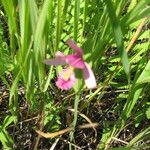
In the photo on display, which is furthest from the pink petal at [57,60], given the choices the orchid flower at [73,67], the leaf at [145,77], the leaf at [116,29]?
the leaf at [145,77]

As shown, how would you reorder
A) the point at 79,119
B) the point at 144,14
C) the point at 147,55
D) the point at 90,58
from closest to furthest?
the point at 144,14, the point at 90,58, the point at 147,55, the point at 79,119

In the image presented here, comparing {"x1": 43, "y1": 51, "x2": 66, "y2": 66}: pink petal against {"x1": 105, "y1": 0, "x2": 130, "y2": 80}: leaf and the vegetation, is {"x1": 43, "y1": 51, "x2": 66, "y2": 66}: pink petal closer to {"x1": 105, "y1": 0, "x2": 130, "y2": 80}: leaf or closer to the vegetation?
the vegetation

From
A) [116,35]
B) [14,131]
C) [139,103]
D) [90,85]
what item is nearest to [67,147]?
[14,131]

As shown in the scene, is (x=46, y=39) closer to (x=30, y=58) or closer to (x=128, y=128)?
(x=30, y=58)

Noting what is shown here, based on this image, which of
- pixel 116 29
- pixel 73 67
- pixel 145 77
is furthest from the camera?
pixel 145 77

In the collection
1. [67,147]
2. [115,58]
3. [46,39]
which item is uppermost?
[46,39]

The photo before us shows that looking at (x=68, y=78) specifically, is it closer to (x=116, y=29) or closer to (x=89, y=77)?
(x=89, y=77)

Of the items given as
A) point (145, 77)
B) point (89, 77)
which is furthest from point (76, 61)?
point (145, 77)

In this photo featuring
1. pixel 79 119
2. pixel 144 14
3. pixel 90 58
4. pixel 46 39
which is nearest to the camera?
pixel 144 14
